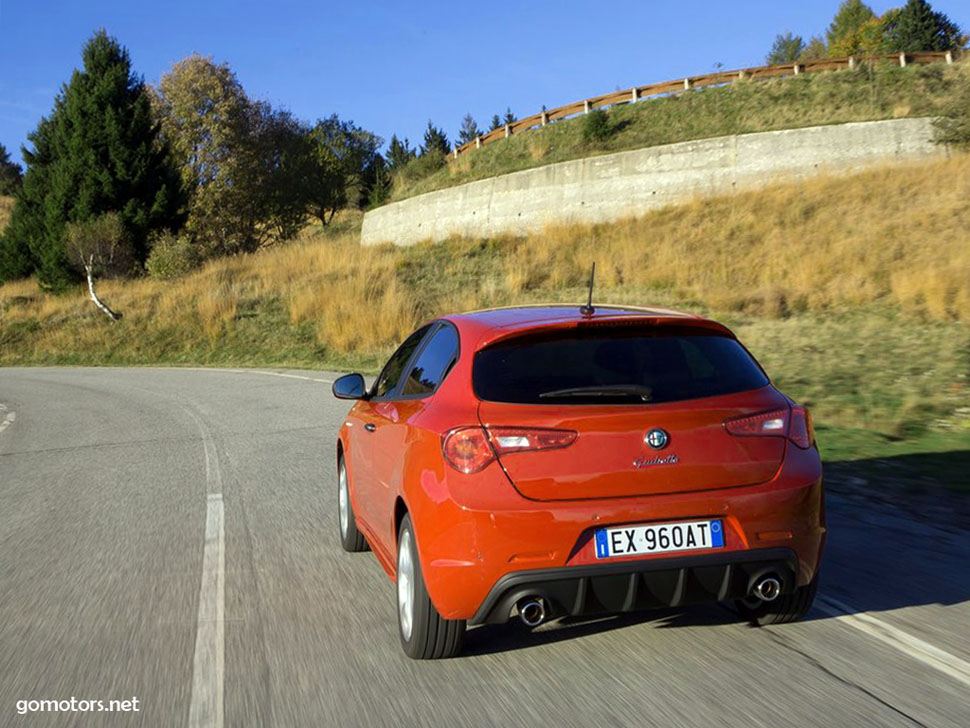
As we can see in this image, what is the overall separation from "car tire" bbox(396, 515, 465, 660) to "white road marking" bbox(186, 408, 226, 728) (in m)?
0.79

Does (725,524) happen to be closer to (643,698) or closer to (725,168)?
(643,698)

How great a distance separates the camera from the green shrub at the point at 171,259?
Answer: 4225cm

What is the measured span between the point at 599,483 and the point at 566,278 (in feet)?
88.0

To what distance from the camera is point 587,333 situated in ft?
13.6

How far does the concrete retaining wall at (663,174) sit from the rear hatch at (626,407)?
35106 millimetres

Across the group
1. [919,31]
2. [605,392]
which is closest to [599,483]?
[605,392]

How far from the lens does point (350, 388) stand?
559 cm

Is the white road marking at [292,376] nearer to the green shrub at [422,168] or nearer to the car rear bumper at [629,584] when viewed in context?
the car rear bumper at [629,584]

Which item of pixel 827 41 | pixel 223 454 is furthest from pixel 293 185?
pixel 827 41

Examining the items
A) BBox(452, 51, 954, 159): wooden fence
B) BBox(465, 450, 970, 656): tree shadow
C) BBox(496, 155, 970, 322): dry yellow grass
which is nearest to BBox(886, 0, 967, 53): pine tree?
BBox(452, 51, 954, 159): wooden fence

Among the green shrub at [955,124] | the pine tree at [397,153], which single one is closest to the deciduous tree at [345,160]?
the pine tree at [397,153]

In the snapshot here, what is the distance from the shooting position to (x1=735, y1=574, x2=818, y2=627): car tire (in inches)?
165

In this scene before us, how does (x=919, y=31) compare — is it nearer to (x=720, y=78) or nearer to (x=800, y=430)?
(x=720, y=78)

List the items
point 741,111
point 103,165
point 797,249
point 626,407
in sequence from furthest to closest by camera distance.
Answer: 1. point 103,165
2. point 741,111
3. point 797,249
4. point 626,407
